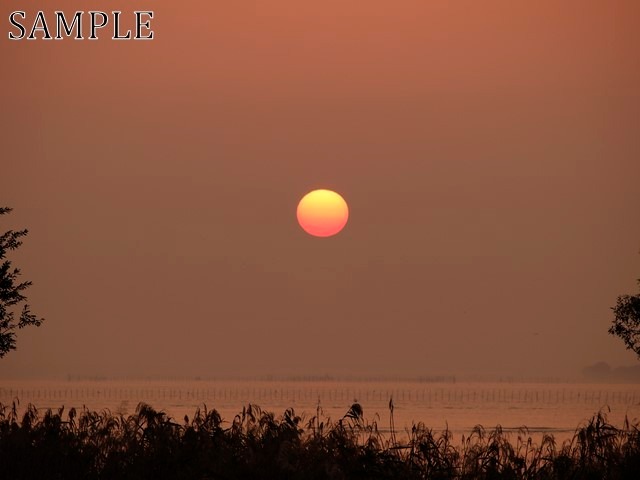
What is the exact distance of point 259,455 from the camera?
30031 mm

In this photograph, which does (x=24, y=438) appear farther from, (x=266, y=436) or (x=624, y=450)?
(x=624, y=450)

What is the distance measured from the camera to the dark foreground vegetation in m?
29.7

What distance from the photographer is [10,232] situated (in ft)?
165

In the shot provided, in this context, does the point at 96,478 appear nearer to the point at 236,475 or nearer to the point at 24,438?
the point at 24,438

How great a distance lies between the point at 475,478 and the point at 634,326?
2791 centimetres

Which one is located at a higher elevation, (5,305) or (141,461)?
(5,305)

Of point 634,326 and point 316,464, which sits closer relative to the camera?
point 316,464

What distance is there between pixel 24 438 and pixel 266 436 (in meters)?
6.62

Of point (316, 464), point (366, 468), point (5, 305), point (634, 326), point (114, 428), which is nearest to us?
point (366, 468)

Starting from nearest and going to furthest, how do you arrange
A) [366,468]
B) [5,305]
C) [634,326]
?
[366,468] < [5,305] < [634,326]

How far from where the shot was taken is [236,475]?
29.3 meters

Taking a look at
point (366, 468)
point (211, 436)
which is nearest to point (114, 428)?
point (211, 436)

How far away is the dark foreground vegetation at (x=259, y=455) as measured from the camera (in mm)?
29703

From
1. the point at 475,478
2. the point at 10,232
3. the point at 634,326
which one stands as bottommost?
the point at 475,478
